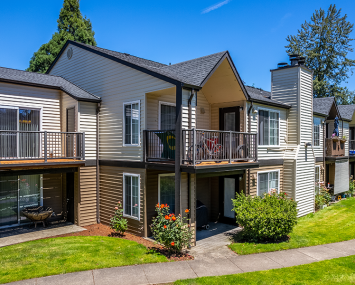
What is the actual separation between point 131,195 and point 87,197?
238cm

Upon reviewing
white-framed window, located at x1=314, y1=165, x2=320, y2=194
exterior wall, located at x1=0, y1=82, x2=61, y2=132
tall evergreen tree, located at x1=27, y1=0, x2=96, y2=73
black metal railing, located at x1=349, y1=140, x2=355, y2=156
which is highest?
tall evergreen tree, located at x1=27, y1=0, x2=96, y2=73

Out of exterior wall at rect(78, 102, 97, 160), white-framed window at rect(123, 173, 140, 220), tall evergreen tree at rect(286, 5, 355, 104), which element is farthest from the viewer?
tall evergreen tree at rect(286, 5, 355, 104)

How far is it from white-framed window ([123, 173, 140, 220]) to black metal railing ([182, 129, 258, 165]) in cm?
261

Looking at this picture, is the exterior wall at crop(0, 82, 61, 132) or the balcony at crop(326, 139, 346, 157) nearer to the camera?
the exterior wall at crop(0, 82, 61, 132)

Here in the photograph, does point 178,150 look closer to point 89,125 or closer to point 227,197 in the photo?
Result: point 89,125

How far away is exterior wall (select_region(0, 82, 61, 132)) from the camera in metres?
11.0

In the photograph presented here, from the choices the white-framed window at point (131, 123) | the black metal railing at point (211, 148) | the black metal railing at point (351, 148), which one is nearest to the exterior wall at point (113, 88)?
the white-framed window at point (131, 123)

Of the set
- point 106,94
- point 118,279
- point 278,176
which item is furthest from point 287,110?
point 118,279

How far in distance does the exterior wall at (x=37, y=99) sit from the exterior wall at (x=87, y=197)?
8.15 feet

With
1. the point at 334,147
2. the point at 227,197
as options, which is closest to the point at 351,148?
the point at 334,147

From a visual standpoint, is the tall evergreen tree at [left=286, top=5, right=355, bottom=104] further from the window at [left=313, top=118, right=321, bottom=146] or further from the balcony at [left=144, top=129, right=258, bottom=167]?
the balcony at [left=144, top=129, right=258, bottom=167]

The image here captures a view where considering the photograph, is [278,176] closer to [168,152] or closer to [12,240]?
[168,152]

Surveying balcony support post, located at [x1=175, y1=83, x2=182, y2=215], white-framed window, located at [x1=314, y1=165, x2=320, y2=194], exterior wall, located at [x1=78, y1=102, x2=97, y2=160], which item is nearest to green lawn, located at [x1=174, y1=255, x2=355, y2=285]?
balcony support post, located at [x1=175, y1=83, x2=182, y2=215]

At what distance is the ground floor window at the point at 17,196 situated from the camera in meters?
11.3
